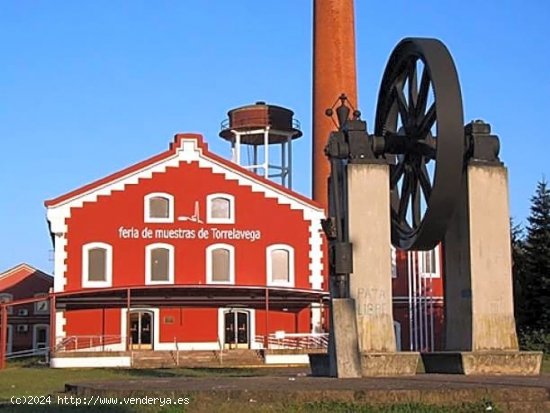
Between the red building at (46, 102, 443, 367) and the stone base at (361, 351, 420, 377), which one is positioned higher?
the red building at (46, 102, 443, 367)

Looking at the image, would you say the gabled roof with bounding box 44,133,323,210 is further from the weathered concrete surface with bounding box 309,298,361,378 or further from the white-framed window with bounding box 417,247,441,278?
the weathered concrete surface with bounding box 309,298,361,378

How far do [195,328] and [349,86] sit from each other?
12.5 meters

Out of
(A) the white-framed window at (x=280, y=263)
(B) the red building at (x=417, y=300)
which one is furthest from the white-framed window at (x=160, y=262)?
(B) the red building at (x=417, y=300)

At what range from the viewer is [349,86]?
41.1 m

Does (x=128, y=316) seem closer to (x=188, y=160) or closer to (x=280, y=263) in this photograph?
(x=280, y=263)

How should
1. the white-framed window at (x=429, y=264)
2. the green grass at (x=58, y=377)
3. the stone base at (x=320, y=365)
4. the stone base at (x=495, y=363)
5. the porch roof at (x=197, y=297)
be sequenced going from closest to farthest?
the stone base at (x=495, y=363) < the stone base at (x=320, y=365) < the green grass at (x=58, y=377) < the porch roof at (x=197, y=297) < the white-framed window at (x=429, y=264)

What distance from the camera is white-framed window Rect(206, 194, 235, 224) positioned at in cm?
3653

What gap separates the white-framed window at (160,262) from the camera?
35750 millimetres

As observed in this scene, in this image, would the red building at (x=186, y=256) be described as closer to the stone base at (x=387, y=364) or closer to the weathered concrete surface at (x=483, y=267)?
the weathered concrete surface at (x=483, y=267)

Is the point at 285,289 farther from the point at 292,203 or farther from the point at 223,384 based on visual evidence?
the point at 223,384

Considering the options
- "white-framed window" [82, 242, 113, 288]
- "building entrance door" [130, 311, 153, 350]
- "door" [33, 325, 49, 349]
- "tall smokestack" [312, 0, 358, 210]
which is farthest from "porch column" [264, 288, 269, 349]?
"door" [33, 325, 49, 349]

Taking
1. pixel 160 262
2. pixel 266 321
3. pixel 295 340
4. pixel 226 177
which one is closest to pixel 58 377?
pixel 266 321

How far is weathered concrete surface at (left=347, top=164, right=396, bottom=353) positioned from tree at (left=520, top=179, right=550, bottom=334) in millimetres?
23207

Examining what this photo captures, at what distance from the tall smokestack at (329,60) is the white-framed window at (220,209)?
5.02m
